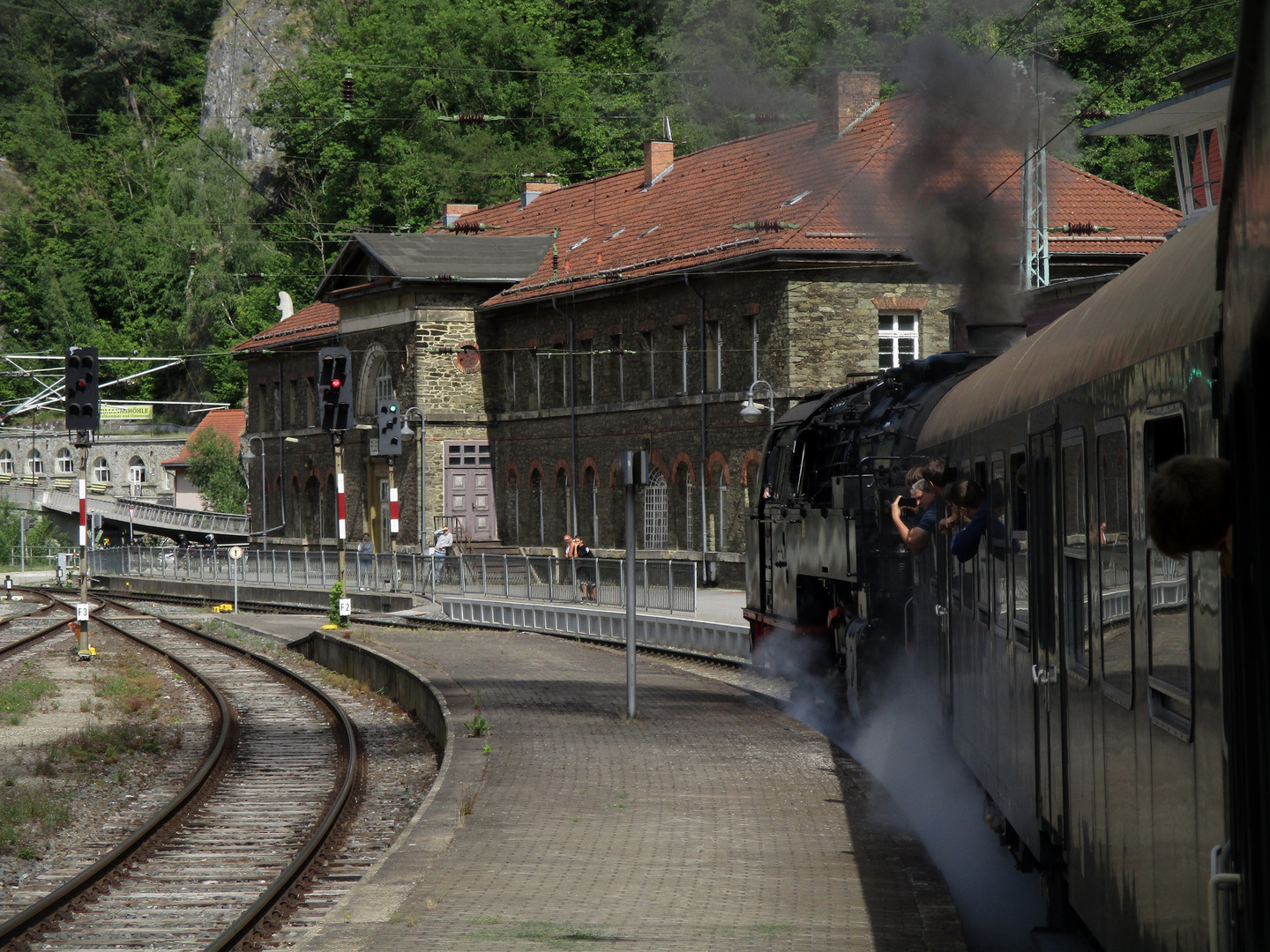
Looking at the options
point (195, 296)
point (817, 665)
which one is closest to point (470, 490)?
point (817, 665)

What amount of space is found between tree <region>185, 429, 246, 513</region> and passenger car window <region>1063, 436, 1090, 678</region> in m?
79.7

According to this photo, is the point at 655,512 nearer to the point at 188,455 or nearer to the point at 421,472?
the point at 421,472

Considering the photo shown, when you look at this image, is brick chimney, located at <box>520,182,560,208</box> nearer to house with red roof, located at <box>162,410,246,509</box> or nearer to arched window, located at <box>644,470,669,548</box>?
arched window, located at <box>644,470,669,548</box>

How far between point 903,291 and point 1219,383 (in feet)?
125

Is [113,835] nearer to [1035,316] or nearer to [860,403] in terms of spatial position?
[860,403]

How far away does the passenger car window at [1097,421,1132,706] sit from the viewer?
5242 mm

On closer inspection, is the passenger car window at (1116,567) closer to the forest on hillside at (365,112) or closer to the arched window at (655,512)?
the forest on hillside at (365,112)

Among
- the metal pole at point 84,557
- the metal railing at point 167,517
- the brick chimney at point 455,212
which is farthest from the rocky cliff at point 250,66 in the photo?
the metal pole at point 84,557

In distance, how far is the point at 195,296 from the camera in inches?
3821

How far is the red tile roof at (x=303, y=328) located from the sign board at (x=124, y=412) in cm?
1407

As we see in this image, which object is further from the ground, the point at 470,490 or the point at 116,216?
the point at 116,216

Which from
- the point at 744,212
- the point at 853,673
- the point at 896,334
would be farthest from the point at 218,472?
the point at 853,673

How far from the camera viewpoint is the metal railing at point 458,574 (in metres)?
30.5

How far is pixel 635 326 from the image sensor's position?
47844 millimetres
